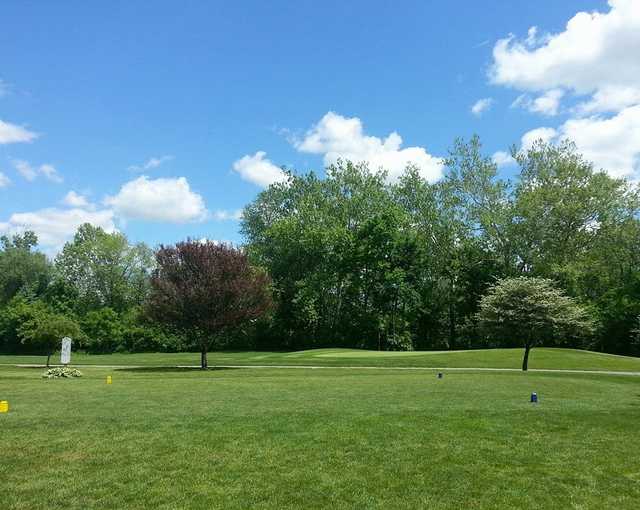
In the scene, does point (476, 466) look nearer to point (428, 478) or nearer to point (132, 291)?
Answer: point (428, 478)

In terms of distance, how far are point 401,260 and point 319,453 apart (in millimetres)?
49848

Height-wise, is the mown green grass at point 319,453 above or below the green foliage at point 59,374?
above

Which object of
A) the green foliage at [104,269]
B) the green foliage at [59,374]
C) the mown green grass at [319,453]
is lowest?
the green foliage at [59,374]

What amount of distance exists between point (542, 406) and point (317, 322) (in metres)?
49.7

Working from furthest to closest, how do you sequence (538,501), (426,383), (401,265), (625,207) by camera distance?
(401,265)
(625,207)
(426,383)
(538,501)

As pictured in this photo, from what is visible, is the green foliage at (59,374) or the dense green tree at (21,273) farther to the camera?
the dense green tree at (21,273)

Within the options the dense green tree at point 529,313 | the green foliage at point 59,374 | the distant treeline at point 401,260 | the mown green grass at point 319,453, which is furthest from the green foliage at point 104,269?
the mown green grass at point 319,453

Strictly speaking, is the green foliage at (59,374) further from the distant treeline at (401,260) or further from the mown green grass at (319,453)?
the distant treeline at (401,260)

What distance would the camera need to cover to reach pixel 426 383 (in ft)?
64.3

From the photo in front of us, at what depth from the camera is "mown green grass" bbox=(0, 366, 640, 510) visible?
23.8ft

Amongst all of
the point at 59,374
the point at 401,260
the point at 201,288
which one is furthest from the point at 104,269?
the point at 59,374

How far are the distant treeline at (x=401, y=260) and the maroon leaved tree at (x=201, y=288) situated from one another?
1780cm

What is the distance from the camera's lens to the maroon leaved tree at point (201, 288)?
103 feet

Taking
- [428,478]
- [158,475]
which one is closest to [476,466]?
[428,478]
